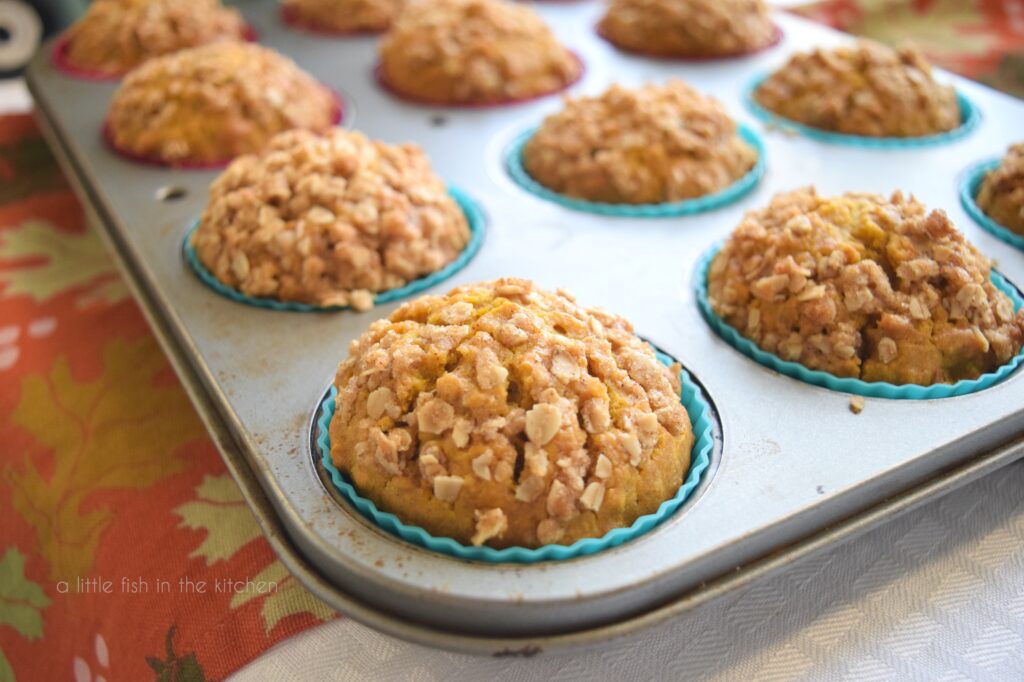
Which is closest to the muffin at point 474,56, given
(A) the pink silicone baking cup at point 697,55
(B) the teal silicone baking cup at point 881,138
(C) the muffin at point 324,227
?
(A) the pink silicone baking cup at point 697,55

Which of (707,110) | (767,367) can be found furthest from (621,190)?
(767,367)

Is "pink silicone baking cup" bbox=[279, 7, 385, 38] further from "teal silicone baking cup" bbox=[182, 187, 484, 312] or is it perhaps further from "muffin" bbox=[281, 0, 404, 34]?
"teal silicone baking cup" bbox=[182, 187, 484, 312]

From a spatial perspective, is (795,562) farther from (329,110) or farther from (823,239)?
(329,110)

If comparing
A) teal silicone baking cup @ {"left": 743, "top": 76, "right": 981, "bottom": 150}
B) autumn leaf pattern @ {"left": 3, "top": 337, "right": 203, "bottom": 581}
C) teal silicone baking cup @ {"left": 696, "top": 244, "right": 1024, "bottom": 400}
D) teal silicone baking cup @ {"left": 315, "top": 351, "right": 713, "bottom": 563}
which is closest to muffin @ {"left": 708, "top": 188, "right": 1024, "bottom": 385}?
teal silicone baking cup @ {"left": 696, "top": 244, "right": 1024, "bottom": 400}

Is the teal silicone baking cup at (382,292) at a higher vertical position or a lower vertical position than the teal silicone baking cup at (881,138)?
lower

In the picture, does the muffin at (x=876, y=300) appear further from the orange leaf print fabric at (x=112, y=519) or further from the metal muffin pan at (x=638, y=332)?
the orange leaf print fabric at (x=112, y=519)

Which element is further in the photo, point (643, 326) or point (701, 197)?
point (701, 197)
